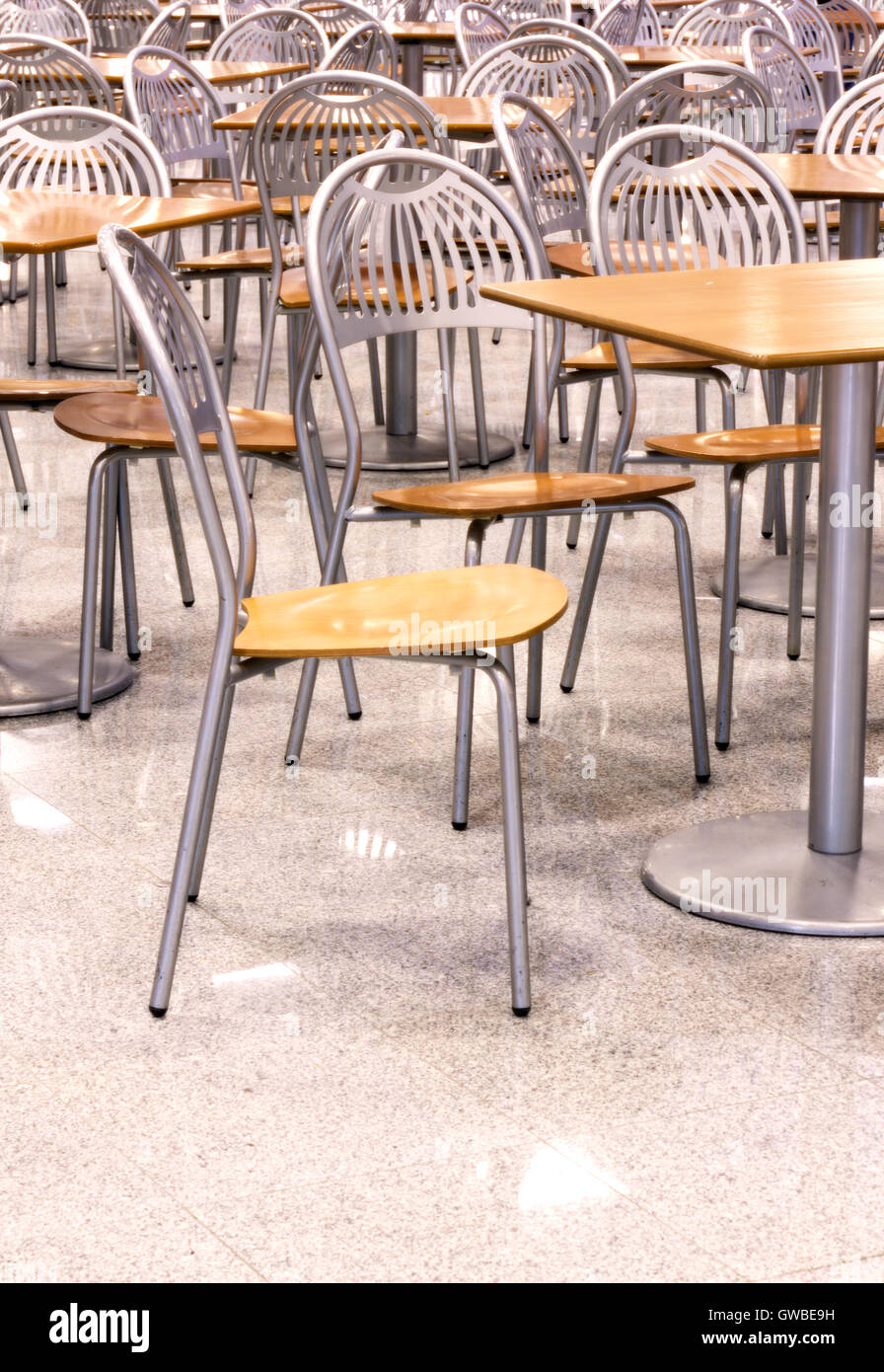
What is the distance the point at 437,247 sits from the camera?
2.93 meters

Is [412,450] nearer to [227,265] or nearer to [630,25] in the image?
[227,265]

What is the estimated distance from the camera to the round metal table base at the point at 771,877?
249cm

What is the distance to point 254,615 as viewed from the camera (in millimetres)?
2307

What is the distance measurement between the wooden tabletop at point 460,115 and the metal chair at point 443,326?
1440 millimetres

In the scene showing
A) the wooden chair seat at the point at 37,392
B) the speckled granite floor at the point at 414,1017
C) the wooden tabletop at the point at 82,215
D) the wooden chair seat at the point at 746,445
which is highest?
the wooden tabletop at the point at 82,215

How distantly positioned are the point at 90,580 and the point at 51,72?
2.87 m

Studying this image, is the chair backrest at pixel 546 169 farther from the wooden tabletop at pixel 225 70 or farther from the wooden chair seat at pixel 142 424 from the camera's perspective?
the wooden tabletop at pixel 225 70

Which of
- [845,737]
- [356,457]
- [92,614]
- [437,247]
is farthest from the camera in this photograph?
[92,614]

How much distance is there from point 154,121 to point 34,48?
0.98 metres

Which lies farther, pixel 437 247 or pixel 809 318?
pixel 437 247

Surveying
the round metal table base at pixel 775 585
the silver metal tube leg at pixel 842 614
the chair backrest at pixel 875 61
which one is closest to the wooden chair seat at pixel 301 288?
the round metal table base at pixel 775 585
